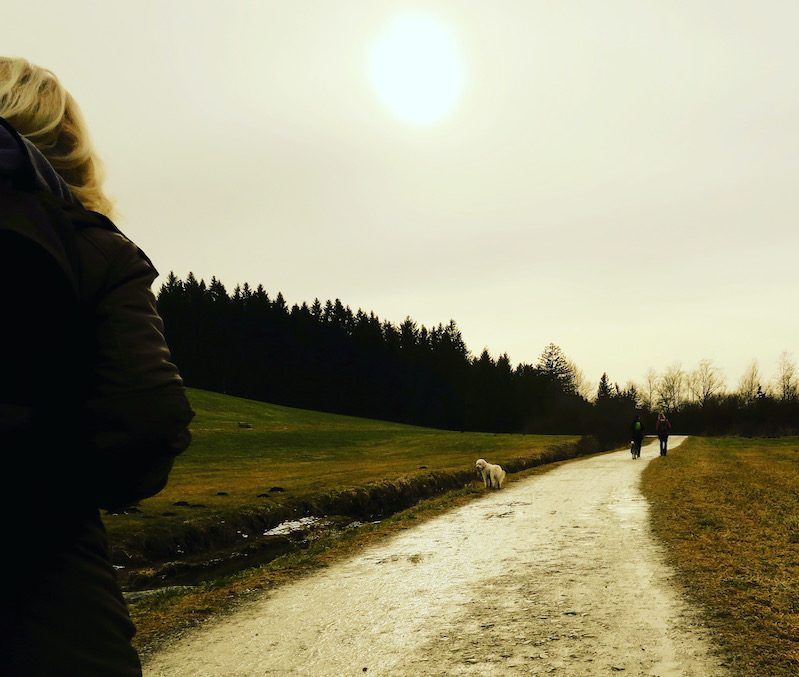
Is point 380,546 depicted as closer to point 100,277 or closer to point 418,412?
point 100,277

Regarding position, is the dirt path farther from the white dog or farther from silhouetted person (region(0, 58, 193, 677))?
the white dog

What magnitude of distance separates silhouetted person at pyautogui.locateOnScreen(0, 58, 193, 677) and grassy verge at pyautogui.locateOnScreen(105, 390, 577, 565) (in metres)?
14.2

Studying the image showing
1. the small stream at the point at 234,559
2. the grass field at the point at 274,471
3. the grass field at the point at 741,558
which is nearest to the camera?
the grass field at the point at 741,558

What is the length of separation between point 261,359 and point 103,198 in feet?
296

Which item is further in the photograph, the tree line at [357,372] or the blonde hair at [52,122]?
the tree line at [357,372]

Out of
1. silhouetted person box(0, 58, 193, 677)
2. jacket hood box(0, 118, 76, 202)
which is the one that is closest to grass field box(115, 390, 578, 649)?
silhouetted person box(0, 58, 193, 677)

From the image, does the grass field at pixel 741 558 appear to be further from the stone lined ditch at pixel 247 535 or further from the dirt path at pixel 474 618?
the stone lined ditch at pixel 247 535

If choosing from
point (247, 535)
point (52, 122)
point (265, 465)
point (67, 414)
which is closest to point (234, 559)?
point (247, 535)

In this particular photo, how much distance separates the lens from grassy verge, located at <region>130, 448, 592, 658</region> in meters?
7.52

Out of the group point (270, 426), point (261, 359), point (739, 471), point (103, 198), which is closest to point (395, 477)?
point (739, 471)

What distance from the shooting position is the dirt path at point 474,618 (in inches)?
223

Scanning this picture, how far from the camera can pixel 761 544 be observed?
10102 millimetres

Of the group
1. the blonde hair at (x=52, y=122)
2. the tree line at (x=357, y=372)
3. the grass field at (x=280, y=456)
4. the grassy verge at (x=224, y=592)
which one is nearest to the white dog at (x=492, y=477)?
the grass field at (x=280, y=456)

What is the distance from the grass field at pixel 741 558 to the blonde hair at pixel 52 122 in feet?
19.4
